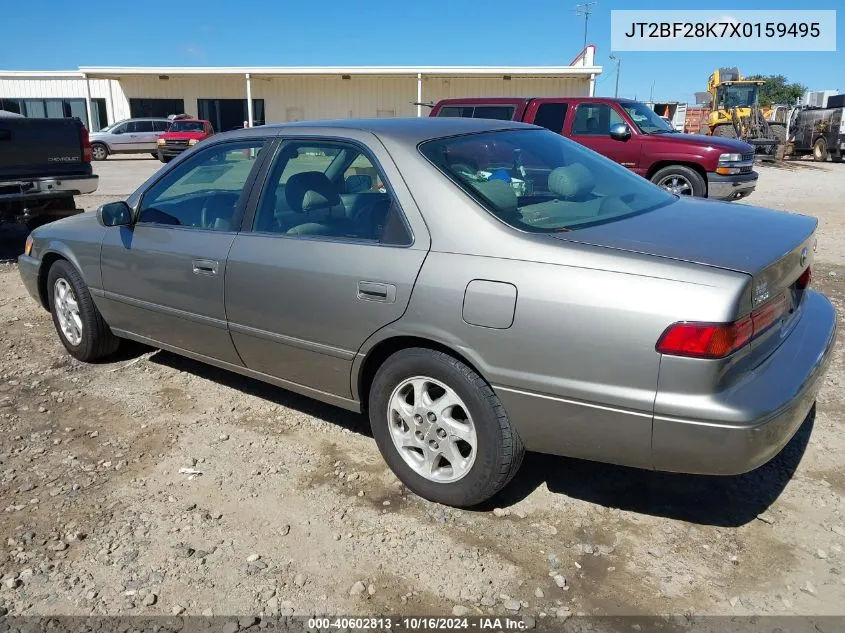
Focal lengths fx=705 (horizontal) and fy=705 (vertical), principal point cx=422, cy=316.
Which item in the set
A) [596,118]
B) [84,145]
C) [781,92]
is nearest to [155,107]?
[84,145]

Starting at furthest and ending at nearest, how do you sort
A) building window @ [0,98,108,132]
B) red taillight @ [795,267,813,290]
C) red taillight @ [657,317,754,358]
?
building window @ [0,98,108,132] → red taillight @ [795,267,813,290] → red taillight @ [657,317,754,358]

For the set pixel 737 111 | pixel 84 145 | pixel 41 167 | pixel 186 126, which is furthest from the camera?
Result: pixel 737 111

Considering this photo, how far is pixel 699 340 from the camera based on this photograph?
7.63 feet

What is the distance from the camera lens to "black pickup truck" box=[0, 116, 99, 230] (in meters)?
7.98

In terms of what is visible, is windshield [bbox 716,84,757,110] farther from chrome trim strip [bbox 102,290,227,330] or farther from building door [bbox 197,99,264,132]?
chrome trim strip [bbox 102,290,227,330]

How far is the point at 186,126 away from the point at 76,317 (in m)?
23.4

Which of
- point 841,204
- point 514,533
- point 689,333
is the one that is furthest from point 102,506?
Answer: point 841,204

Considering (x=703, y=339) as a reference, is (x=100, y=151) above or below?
above

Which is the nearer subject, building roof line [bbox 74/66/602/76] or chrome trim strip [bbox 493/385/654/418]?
chrome trim strip [bbox 493/385/654/418]

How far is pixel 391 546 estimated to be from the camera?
9.36ft

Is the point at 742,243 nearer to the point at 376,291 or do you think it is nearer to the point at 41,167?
the point at 376,291

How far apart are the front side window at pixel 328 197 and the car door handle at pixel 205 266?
31cm

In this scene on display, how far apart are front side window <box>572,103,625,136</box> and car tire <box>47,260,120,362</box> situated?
8.17m

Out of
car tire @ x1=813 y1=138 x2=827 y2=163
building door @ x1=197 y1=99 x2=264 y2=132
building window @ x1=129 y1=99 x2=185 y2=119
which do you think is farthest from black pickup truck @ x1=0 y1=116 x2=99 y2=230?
building window @ x1=129 y1=99 x2=185 y2=119
